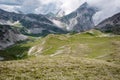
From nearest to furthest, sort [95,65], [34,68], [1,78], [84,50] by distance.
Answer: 1. [1,78]
2. [34,68]
3. [95,65]
4. [84,50]

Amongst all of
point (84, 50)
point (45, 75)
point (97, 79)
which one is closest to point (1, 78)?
point (45, 75)

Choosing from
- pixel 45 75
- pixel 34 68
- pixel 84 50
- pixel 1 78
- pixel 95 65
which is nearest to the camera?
pixel 1 78

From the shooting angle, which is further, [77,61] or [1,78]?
[77,61]

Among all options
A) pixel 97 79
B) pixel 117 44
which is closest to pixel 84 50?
pixel 117 44

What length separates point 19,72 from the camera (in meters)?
42.5

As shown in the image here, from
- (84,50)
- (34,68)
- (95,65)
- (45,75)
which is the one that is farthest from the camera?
(84,50)

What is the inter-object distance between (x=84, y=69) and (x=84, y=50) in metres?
120

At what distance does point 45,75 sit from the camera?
41.6m

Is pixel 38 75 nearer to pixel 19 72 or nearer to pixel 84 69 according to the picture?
pixel 19 72

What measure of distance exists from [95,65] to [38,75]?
538 inches

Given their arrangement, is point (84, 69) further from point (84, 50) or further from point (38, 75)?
point (84, 50)

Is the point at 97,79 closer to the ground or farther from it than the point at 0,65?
closer to the ground

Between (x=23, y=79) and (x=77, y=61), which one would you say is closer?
(x=23, y=79)

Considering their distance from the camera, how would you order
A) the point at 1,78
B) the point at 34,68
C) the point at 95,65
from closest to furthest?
the point at 1,78
the point at 34,68
the point at 95,65
